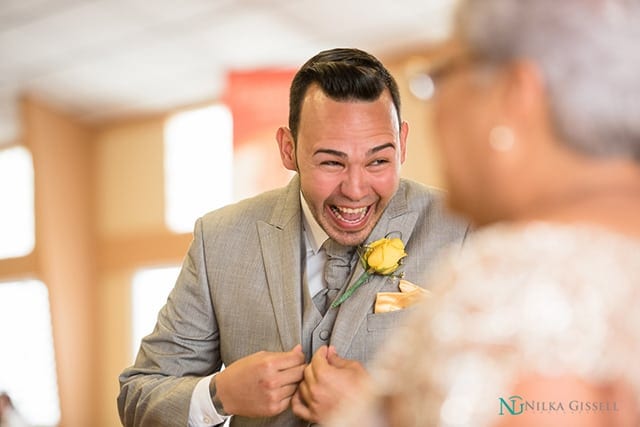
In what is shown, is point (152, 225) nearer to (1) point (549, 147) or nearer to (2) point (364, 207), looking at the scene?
(2) point (364, 207)

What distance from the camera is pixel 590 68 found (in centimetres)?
88

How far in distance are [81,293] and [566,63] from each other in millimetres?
8164

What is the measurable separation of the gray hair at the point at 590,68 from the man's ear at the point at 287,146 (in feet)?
5.15

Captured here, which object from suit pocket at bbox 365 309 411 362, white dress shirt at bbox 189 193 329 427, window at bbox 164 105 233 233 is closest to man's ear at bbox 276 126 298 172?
white dress shirt at bbox 189 193 329 427

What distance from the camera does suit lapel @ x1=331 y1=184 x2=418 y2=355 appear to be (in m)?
2.08

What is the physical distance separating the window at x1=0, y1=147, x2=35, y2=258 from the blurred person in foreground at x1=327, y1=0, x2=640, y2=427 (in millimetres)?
8471

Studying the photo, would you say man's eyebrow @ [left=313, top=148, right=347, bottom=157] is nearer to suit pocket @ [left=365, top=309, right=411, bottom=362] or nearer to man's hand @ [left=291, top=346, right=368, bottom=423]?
suit pocket @ [left=365, top=309, right=411, bottom=362]

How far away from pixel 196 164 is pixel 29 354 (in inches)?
103

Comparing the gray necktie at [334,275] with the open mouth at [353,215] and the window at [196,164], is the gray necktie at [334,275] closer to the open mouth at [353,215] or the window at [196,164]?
the open mouth at [353,215]

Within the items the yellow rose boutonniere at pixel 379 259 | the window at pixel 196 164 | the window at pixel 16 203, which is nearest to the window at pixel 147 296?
the window at pixel 196 164

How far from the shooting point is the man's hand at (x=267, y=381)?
6.30 feet

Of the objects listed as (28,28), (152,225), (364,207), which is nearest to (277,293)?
(364,207)

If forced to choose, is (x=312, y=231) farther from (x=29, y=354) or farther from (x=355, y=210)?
(x=29, y=354)

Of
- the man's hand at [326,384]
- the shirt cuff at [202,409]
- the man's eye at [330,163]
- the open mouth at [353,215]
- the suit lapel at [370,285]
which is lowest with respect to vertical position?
the shirt cuff at [202,409]
